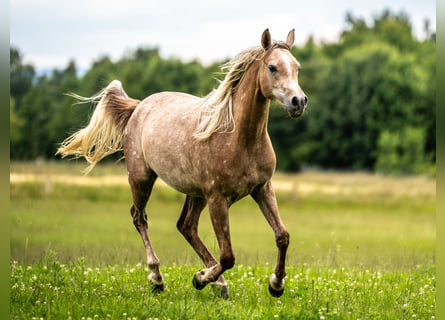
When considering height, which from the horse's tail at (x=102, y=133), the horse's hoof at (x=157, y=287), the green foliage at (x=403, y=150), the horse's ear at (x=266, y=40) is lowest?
the green foliage at (x=403, y=150)

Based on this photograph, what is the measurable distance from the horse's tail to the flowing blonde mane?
237cm

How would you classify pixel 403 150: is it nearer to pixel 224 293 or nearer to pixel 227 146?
pixel 224 293

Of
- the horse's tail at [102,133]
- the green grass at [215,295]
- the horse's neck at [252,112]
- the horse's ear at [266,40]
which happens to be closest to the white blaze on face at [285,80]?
the horse's ear at [266,40]

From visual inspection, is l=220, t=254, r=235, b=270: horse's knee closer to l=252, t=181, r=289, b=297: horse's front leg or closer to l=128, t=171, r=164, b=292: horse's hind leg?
l=252, t=181, r=289, b=297: horse's front leg

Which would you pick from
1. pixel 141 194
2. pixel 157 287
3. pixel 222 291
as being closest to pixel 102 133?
pixel 141 194

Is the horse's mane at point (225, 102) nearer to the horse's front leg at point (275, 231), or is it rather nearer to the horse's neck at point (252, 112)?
the horse's neck at point (252, 112)

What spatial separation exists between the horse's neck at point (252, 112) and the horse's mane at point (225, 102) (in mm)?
141

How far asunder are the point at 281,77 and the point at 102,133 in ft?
13.3

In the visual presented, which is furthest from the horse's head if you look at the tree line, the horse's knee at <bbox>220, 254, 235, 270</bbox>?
the tree line

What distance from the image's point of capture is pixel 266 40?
22.7 feet

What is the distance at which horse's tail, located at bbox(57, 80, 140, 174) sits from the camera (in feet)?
31.3

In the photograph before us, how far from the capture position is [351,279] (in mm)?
8641

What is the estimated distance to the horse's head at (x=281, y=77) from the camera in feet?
20.6

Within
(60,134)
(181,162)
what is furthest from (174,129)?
(60,134)
